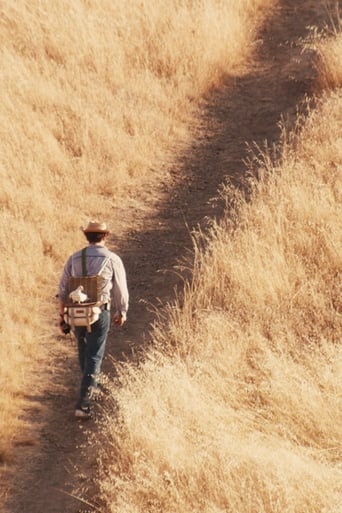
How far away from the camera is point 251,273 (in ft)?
33.2

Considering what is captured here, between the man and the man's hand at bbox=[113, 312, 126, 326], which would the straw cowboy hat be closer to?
the man

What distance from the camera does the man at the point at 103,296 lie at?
8.80 m

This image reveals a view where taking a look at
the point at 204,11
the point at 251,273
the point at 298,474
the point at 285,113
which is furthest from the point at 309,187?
the point at 204,11

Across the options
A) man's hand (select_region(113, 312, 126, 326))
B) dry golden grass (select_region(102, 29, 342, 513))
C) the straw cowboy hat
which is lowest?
dry golden grass (select_region(102, 29, 342, 513))

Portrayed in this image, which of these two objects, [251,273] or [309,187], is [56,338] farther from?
[309,187]

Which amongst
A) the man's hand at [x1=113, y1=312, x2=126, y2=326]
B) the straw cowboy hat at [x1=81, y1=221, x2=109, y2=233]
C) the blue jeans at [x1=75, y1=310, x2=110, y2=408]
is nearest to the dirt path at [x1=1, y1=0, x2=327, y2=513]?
the blue jeans at [x1=75, y1=310, x2=110, y2=408]

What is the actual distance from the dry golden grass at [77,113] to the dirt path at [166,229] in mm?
292

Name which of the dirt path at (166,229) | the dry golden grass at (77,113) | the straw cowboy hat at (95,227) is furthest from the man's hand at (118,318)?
the dry golden grass at (77,113)

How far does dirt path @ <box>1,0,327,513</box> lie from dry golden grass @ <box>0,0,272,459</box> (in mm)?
292

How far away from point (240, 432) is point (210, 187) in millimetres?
6168

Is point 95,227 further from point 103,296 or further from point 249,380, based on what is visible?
point 249,380

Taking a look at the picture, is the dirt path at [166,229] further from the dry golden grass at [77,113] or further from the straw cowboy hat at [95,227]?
the straw cowboy hat at [95,227]

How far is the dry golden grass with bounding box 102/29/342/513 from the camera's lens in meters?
7.08

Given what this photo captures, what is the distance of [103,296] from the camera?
28.8ft
